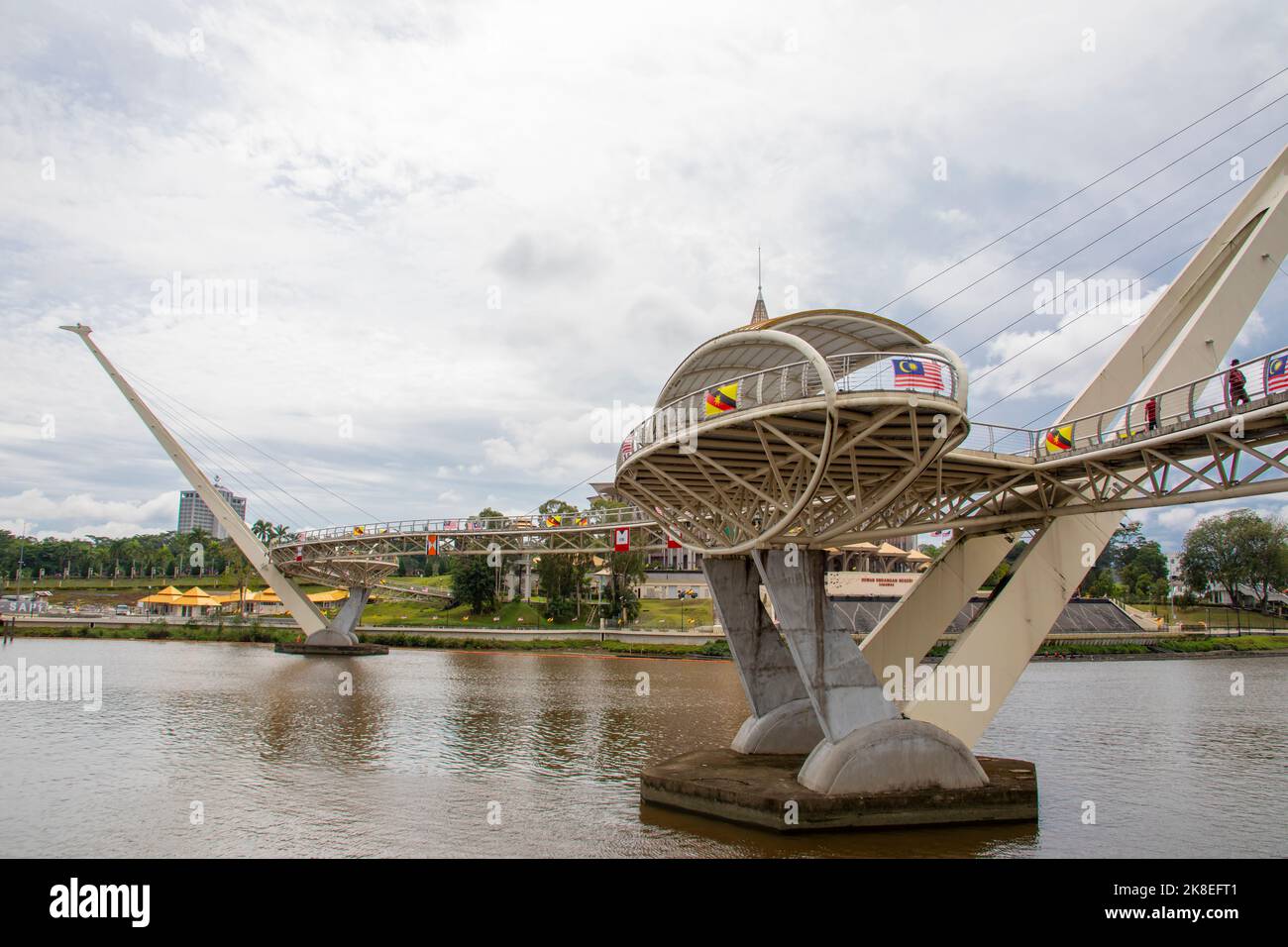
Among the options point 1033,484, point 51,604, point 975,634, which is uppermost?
point 1033,484

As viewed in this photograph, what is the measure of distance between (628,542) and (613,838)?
38240 mm

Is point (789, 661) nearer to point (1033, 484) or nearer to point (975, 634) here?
point (975, 634)

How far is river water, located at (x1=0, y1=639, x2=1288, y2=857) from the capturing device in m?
18.3

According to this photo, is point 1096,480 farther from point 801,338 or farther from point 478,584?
point 478,584

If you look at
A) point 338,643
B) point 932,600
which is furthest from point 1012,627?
point 338,643

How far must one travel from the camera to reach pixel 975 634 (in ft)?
75.5

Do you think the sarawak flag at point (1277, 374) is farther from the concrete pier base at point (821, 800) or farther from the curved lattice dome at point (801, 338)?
the concrete pier base at point (821, 800)

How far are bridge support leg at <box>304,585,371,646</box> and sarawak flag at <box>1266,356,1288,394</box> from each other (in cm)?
6853

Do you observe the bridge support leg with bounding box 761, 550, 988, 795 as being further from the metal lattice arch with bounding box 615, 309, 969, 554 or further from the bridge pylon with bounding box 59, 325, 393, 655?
the bridge pylon with bounding box 59, 325, 393, 655

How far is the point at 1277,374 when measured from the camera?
15891 mm

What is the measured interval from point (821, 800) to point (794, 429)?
8686 mm

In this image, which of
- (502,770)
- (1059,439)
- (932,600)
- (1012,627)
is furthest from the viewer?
(932,600)

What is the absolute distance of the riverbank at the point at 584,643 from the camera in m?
71.3
